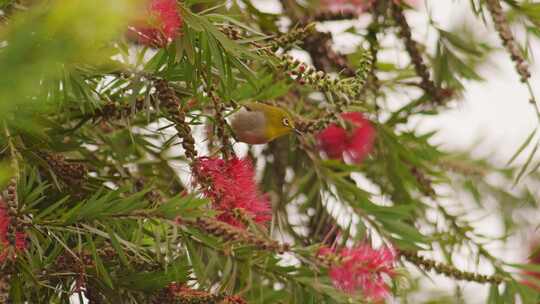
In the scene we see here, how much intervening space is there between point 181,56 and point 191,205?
71 millimetres

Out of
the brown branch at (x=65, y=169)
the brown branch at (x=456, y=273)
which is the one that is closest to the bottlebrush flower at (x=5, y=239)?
the brown branch at (x=65, y=169)

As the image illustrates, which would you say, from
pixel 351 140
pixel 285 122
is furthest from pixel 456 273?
pixel 351 140

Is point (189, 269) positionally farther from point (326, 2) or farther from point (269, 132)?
point (326, 2)

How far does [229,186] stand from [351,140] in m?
0.29

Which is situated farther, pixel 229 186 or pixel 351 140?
pixel 351 140

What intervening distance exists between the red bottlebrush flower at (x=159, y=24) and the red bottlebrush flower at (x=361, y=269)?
5.1 inches

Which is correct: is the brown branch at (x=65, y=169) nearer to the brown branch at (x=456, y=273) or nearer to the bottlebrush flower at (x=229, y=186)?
the bottlebrush flower at (x=229, y=186)

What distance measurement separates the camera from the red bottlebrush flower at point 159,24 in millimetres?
424

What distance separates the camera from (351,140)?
0.72 meters

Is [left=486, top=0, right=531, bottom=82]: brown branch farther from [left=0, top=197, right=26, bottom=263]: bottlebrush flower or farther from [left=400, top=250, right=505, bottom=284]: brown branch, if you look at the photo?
[left=0, top=197, right=26, bottom=263]: bottlebrush flower

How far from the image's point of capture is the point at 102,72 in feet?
1.62

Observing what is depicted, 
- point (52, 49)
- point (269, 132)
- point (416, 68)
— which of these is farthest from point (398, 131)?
point (52, 49)

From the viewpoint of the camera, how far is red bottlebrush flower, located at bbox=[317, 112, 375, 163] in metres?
0.71

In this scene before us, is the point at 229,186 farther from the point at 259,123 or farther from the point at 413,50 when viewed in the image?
the point at 413,50
